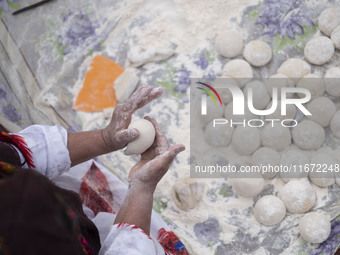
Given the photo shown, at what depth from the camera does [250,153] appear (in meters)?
1.46

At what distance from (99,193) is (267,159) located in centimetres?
67

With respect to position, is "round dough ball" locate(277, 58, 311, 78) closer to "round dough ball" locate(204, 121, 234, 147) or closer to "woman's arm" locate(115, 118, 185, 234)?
"round dough ball" locate(204, 121, 234, 147)

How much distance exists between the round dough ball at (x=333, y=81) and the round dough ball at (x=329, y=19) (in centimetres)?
18

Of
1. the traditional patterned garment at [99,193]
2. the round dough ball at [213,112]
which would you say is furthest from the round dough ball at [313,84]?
the traditional patterned garment at [99,193]

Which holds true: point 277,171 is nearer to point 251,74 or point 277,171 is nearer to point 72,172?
point 251,74

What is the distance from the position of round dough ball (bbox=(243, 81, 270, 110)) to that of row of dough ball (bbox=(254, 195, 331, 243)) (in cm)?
39

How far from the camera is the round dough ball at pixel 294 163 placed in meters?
1.36

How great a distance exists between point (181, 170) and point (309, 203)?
52 cm

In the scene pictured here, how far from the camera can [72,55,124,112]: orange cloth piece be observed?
1.72 meters

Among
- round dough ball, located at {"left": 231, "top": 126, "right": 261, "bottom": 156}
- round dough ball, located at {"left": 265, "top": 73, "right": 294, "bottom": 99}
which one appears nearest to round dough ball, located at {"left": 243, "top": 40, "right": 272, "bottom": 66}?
round dough ball, located at {"left": 265, "top": 73, "right": 294, "bottom": 99}

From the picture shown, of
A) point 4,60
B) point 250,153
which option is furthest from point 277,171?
point 4,60

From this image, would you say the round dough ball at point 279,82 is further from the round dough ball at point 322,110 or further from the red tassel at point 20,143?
the red tassel at point 20,143

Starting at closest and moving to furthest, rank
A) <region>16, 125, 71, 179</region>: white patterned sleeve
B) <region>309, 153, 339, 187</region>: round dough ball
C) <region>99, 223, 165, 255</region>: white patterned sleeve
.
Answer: <region>99, 223, 165, 255</region>: white patterned sleeve → <region>16, 125, 71, 179</region>: white patterned sleeve → <region>309, 153, 339, 187</region>: round dough ball

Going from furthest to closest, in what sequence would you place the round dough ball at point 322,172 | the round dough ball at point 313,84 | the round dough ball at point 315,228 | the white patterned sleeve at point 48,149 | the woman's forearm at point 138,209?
the round dough ball at point 313,84
the round dough ball at point 322,172
the round dough ball at point 315,228
the white patterned sleeve at point 48,149
the woman's forearm at point 138,209
